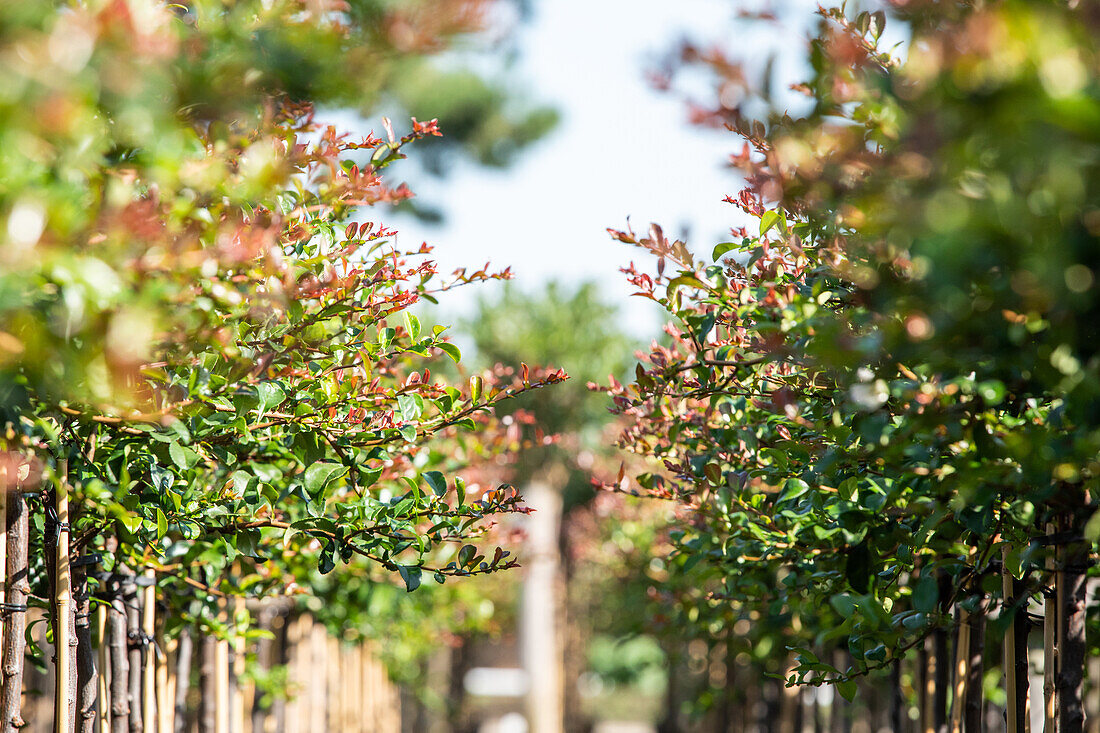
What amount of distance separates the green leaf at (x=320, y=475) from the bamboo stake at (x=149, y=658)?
0.81 metres

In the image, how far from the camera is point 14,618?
1846 millimetres

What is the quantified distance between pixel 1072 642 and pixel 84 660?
2086 mm

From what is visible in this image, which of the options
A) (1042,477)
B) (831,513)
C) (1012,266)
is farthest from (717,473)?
(1012,266)

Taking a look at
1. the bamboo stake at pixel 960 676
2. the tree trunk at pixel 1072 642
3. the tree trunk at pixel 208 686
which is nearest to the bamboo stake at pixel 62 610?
the tree trunk at pixel 208 686

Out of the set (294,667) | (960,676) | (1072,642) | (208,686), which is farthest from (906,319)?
(294,667)

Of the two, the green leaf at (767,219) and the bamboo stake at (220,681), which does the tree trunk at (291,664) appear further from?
the green leaf at (767,219)

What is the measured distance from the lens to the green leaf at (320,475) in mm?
1795

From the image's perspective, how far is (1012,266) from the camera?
950mm

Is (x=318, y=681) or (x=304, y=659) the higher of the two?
(x=304, y=659)

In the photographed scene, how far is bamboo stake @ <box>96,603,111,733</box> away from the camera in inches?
85.6

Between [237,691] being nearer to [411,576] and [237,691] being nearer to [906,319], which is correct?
[411,576]

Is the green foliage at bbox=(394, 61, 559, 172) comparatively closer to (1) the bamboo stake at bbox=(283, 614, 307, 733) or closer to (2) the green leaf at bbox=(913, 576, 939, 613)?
(1) the bamboo stake at bbox=(283, 614, 307, 733)

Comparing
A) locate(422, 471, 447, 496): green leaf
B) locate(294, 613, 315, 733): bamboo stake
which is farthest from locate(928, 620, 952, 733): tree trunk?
locate(294, 613, 315, 733): bamboo stake

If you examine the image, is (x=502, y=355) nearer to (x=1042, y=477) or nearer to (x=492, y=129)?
(x=492, y=129)
